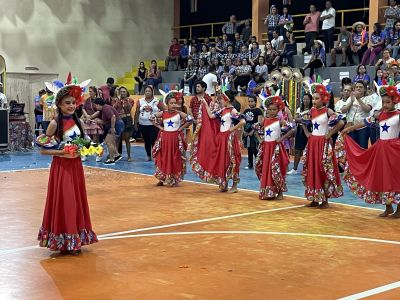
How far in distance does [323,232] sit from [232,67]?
12.7m

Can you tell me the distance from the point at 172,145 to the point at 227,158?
107 cm

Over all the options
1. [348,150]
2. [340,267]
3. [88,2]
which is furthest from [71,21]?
[340,267]

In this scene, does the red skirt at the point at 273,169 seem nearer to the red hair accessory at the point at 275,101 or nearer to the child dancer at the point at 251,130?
the red hair accessory at the point at 275,101

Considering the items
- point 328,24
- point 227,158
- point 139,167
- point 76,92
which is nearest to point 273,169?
point 227,158

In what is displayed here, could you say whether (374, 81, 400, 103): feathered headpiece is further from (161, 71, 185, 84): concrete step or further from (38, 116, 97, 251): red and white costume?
(161, 71, 185, 84): concrete step

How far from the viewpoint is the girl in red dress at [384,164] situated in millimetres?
8484

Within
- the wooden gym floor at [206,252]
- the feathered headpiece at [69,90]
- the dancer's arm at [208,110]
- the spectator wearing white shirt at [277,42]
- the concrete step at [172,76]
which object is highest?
the spectator wearing white shirt at [277,42]

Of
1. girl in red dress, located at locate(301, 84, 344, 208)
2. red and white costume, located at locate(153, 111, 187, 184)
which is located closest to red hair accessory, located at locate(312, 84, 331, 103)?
girl in red dress, located at locate(301, 84, 344, 208)

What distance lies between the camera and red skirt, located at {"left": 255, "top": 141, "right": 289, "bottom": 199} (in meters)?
9.93

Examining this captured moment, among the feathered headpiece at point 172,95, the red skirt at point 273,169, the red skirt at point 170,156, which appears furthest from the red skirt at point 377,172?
the feathered headpiece at point 172,95

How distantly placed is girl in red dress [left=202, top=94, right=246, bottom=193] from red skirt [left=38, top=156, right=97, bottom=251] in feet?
14.7

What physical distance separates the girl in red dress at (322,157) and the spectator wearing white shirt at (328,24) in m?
10.7

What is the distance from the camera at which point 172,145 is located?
11.3 metres

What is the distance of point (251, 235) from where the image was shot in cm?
748
